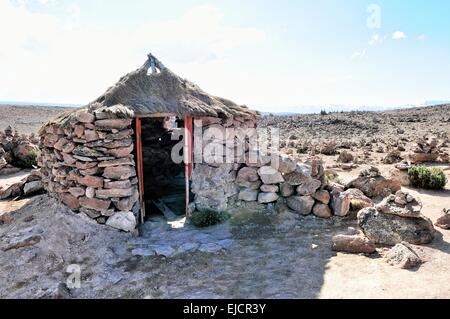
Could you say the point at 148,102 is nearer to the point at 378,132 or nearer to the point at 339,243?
the point at 339,243

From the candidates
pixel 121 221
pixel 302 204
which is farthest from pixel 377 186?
pixel 121 221

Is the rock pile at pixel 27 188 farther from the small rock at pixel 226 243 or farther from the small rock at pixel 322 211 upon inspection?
the small rock at pixel 322 211

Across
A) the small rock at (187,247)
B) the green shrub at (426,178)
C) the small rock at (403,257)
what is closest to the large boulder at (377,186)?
the green shrub at (426,178)

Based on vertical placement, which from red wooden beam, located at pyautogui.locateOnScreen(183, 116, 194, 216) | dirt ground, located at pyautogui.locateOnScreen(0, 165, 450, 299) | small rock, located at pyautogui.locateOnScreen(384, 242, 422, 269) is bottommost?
dirt ground, located at pyautogui.locateOnScreen(0, 165, 450, 299)

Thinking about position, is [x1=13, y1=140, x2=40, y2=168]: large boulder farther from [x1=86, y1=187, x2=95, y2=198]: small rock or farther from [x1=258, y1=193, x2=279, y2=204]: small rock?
[x1=258, y1=193, x2=279, y2=204]: small rock

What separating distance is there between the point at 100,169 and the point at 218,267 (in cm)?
294

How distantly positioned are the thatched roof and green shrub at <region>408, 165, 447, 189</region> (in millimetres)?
5542

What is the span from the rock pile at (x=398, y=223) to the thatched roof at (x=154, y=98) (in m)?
3.57

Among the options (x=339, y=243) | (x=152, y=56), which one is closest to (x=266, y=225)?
(x=339, y=243)

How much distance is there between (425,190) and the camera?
34.1 ft

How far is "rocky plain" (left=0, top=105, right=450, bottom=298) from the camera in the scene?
5316 millimetres

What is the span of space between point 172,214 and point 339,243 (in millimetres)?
3701

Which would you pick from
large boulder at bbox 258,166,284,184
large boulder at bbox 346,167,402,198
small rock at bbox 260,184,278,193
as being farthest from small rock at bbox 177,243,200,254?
large boulder at bbox 346,167,402,198

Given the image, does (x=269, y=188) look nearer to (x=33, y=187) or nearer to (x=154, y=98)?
(x=154, y=98)
